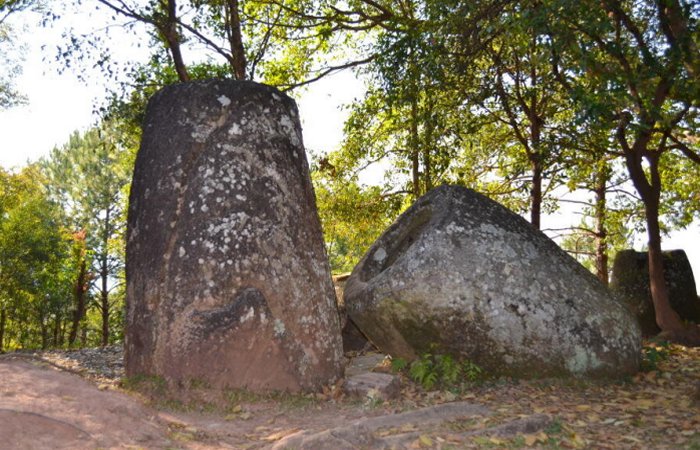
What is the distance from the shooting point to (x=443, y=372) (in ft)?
23.2

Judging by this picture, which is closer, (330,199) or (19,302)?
(330,199)

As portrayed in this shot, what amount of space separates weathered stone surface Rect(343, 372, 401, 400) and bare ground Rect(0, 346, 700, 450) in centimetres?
8

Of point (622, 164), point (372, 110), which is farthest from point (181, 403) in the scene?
point (622, 164)

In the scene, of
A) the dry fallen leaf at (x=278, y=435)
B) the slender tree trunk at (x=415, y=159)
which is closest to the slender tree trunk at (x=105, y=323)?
the slender tree trunk at (x=415, y=159)

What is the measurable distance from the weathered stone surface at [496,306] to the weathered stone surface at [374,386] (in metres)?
0.76

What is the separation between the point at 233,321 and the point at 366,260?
2601 mm

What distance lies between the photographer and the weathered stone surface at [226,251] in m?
6.40

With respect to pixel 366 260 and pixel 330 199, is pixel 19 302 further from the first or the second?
pixel 366 260

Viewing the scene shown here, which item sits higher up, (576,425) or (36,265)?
(36,265)

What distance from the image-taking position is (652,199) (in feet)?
37.7

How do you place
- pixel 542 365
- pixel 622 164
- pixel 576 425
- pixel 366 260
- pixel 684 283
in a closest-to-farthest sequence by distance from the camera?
pixel 576 425, pixel 542 365, pixel 366 260, pixel 684 283, pixel 622 164

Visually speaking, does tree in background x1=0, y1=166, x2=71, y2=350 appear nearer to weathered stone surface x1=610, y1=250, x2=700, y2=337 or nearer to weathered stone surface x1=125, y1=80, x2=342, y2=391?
weathered stone surface x1=125, y1=80, x2=342, y2=391

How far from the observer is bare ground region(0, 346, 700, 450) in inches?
177

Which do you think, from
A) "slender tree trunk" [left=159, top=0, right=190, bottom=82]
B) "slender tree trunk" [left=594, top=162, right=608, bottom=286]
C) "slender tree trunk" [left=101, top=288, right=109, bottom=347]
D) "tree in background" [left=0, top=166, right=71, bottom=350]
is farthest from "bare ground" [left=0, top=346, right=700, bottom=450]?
"slender tree trunk" [left=101, top=288, right=109, bottom=347]
